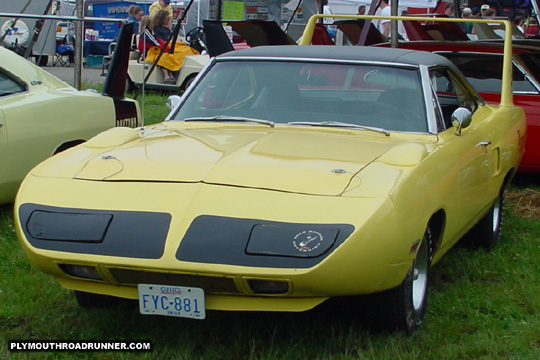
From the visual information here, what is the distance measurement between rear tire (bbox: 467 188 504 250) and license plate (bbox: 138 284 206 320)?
2.68 m

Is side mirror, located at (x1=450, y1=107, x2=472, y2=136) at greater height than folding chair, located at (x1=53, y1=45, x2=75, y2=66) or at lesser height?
greater

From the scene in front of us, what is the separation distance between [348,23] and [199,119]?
571cm

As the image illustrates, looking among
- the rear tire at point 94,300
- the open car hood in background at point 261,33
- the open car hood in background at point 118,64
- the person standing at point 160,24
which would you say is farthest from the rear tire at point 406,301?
the person standing at point 160,24

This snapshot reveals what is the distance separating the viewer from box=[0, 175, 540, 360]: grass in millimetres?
3500

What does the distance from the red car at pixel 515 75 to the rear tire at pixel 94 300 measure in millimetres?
4461

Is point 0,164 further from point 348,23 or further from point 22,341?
point 348,23

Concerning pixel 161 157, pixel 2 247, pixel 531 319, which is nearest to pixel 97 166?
pixel 161 157

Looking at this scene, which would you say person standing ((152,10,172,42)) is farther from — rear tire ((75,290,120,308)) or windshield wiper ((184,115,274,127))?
rear tire ((75,290,120,308))

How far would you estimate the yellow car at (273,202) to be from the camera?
3082mm

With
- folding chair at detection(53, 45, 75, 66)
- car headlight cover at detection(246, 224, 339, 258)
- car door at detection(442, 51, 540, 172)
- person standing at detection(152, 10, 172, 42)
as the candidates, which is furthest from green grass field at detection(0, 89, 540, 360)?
folding chair at detection(53, 45, 75, 66)

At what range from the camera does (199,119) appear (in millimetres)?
4645

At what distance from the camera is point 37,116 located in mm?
5660

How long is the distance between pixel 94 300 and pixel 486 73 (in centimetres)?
479

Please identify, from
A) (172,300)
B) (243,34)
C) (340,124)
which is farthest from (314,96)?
(243,34)
